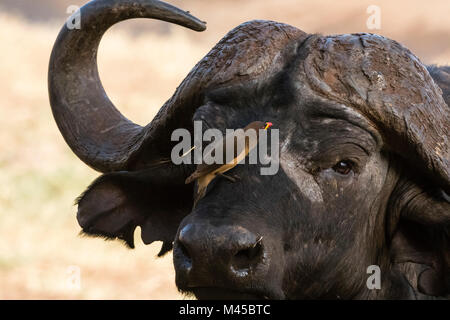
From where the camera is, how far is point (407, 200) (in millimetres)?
4340

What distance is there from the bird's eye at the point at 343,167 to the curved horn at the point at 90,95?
152 centimetres

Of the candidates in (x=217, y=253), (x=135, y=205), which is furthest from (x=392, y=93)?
(x=135, y=205)

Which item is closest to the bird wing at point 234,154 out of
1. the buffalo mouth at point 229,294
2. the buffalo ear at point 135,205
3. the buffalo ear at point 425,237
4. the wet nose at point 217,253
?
the wet nose at point 217,253

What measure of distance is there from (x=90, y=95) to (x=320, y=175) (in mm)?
2248

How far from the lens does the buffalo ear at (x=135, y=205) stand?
5008 mm

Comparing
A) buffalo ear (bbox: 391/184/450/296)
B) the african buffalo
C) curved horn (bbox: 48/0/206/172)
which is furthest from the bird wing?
curved horn (bbox: 48/0/206/172)

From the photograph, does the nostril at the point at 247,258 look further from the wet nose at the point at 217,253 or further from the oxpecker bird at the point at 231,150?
the oxpecker bird at the point at 231,150

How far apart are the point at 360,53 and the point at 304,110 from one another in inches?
18.3

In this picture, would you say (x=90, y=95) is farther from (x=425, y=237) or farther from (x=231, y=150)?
(x=425, y=237)

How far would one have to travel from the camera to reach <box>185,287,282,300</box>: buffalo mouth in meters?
3.57

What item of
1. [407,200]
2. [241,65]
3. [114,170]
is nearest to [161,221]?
[114,170]

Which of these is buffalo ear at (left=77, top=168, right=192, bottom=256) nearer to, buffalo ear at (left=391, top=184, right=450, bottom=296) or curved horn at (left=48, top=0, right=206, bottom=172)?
curved horn at (left=48, top=0, right=206, bottom=172)

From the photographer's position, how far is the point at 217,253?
11.2ft
